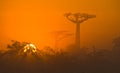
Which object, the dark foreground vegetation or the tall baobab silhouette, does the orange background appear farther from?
the dark foreground vegetation

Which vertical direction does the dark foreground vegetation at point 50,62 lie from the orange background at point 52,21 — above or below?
below

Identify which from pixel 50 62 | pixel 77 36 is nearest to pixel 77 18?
pixel 77 36

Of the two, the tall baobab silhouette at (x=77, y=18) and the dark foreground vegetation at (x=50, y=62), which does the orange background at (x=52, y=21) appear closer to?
the tall baobab silhouette at (x=77, y=18)

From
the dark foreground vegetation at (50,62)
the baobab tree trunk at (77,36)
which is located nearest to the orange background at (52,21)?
the baobab tree trunk at (77,36)

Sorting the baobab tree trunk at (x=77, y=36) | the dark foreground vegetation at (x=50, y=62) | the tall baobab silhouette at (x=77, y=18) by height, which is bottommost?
the dark foreground vegetation at (x=50, y=62)

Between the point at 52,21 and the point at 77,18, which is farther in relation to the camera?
the point at 52,21

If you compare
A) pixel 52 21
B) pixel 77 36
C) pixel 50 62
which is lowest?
pixel 50 62

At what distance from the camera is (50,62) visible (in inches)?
167

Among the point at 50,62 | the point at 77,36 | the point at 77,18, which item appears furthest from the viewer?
the point at 77,36

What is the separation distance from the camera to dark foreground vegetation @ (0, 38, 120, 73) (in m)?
4.20

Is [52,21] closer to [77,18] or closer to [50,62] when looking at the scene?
[77,18]

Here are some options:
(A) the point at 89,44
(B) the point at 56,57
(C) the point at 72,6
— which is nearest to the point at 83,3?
(C) the point at 72,6

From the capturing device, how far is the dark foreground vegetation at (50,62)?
420 centimetres

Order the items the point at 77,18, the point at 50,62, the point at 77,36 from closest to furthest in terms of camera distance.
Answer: the point at 50,62
the point at 77,18
the point at 77,36
